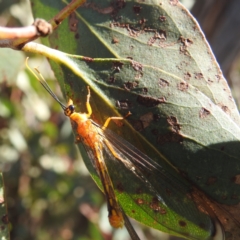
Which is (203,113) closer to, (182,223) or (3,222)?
(182,223)

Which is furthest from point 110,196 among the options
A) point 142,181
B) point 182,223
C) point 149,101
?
point 149,101

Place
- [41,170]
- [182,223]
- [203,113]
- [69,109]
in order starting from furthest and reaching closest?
[41,170], [69,109], [182,223], [203,113]

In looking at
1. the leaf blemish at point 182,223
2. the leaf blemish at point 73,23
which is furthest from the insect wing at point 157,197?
the leaf blemish at point 73,23

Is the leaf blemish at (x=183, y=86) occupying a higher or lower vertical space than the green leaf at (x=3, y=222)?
higher

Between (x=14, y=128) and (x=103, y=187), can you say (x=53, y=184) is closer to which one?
(x=14, y=128)

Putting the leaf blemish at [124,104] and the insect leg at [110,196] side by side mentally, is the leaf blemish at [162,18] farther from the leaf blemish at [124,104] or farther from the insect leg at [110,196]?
the insect leg at [110,196]

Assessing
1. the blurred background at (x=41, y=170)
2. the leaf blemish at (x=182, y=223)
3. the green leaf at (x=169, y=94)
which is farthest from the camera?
the blurred background at (x=41, y=170)
